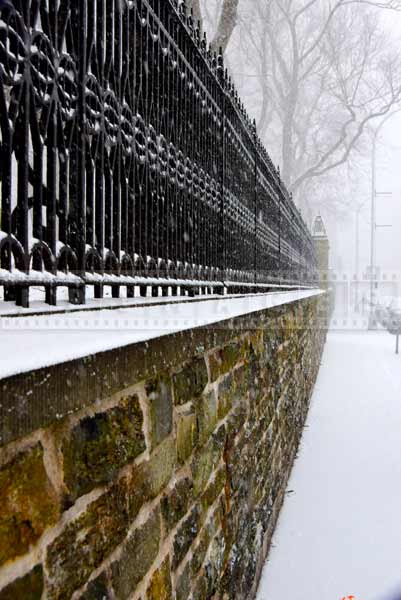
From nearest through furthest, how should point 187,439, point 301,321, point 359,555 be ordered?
point 187,439 < point 359,555 < point 301,321

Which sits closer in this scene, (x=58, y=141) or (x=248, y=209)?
(x=58, y=141)

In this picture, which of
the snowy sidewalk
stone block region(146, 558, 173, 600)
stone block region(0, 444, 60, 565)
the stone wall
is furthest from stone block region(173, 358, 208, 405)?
the snowy sidewalk

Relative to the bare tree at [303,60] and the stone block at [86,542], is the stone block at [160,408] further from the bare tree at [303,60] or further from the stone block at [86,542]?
the bare tree at [303,60]

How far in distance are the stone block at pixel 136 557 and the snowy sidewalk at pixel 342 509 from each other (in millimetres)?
1293

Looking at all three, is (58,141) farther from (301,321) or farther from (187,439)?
(301,321)

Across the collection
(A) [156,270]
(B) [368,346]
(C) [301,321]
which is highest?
(A) [156,270]

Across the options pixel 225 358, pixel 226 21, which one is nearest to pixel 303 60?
pixel 226 21

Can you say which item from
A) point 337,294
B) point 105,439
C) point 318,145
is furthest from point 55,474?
point 337,294

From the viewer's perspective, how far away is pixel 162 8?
255cm

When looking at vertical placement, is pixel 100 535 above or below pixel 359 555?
above

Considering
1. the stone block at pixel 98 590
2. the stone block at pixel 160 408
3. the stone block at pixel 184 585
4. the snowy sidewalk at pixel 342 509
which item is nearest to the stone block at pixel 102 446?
the stone block at pixel 160 408

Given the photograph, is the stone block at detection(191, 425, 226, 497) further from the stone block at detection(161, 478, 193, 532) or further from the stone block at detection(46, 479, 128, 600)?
the stone block at detection(46, 479, 128, 600)

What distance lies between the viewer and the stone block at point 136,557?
1.48 meters

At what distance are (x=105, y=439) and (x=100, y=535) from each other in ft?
0.73
